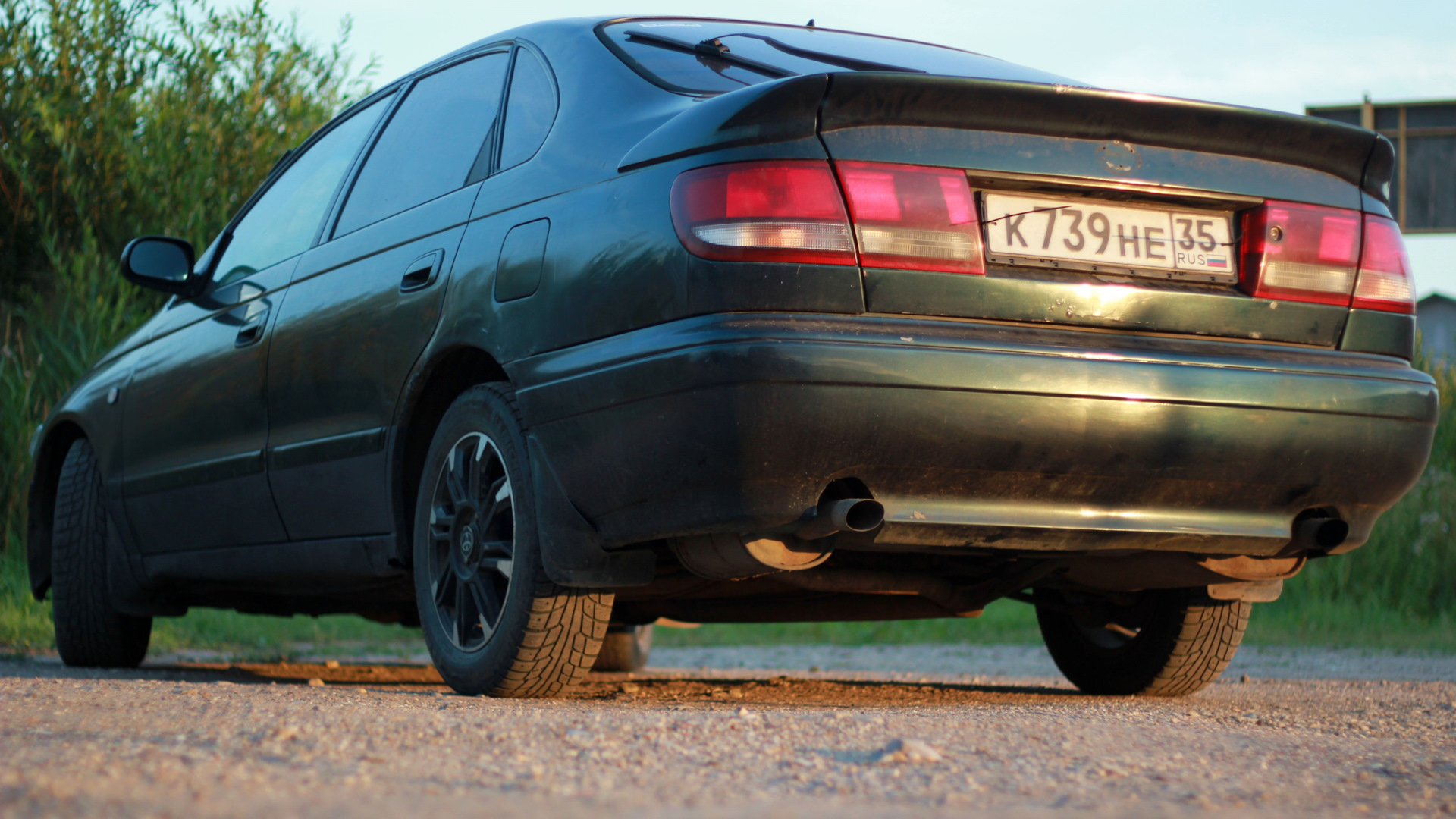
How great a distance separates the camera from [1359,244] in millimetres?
3359

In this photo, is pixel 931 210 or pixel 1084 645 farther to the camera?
pixel 1084 645

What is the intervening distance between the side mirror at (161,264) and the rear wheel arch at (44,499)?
81 centimetres

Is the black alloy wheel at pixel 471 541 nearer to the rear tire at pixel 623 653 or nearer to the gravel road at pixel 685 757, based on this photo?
the gravel road at pixel 685 757

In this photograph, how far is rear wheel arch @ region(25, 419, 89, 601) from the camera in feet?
18.4

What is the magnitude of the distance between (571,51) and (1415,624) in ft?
21.3

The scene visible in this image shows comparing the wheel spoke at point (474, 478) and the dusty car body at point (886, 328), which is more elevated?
the dusty car body at point (886, 328)

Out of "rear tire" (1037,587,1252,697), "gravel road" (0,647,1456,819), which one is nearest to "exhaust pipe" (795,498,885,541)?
"gravel road" (0,647,1456,819)

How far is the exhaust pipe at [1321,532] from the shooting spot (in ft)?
10.6

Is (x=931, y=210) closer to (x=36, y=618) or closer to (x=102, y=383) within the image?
(x=102, y=383)

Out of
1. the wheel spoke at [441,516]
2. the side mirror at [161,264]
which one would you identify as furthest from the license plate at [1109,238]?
the side mirror at [161,264]

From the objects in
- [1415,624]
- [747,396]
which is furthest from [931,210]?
[1415,624]

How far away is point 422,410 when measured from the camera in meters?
3.76

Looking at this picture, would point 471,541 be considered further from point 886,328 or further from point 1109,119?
point 1109,119

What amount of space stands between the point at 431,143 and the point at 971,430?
6.37ft
